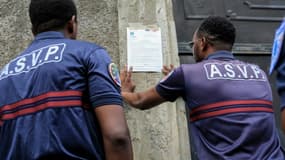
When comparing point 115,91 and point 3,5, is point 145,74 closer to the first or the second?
point 3,5

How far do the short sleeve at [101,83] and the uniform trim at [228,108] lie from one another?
28.3 inches

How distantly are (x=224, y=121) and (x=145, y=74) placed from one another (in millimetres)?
1003

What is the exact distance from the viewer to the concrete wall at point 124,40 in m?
3.47

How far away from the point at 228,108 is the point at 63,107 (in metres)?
1.00

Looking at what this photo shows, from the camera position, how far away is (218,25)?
3.13m

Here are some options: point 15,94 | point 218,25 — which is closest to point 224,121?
point 218,25

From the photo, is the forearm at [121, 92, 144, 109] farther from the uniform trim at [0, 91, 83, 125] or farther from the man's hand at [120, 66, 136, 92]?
the uniform trim at [0, 91, 83, 125]

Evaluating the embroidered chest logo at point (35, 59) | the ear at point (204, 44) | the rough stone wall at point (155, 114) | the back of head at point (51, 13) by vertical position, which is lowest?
the rough stone wall at point (155, 114)

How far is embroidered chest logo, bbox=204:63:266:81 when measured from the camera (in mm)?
2900

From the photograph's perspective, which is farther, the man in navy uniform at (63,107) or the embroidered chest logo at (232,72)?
the embroidered chest logo at (232,72)

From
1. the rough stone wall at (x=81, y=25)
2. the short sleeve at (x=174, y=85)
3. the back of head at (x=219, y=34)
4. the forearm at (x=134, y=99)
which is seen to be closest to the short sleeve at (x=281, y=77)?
the short sleeve at (x=174, y=85)

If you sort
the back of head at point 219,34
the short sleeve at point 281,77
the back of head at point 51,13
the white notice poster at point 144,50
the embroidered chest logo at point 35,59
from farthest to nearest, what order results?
the white notice poster at point 144,50 < the back of head at point 219,34 < the back of head at point 51,13 < the embroidered chest logo at point 35,59 < the short sleeve at point 281,77

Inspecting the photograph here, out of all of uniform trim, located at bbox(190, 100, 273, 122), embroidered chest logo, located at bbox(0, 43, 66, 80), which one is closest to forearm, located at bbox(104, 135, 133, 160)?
embroidered chest logo, located at bbox(0, 43, 66, 80)

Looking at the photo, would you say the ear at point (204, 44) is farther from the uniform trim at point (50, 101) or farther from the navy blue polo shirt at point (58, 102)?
the uniform trim at point (50, 101)
